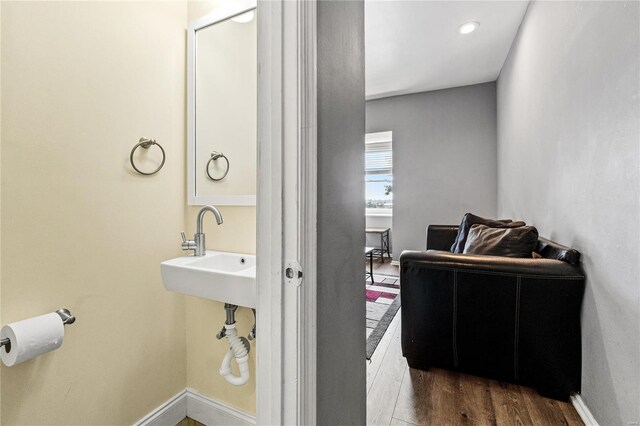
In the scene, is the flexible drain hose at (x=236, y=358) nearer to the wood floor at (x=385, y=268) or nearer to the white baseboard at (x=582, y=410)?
the white baseboard at (x=582, y=410)

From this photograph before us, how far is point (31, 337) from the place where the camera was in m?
0.86

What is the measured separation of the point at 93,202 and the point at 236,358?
0.80 metres

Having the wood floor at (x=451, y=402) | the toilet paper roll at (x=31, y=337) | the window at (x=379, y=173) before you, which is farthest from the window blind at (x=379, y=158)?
the toilet paper roll at (x=31, y=337)

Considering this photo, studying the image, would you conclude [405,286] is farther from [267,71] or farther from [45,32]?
[45,32]

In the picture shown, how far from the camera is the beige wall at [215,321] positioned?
1269 mm

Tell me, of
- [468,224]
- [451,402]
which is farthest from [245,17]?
[468,224]

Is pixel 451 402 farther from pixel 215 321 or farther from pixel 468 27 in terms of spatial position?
pixel 468 27

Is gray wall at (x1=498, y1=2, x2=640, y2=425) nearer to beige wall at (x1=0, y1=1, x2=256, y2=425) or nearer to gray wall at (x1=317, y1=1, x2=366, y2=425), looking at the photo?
gray wall at (x1=317, y1=1, x2=366, y2=425)

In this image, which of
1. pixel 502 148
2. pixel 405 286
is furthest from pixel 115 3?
pixel 502 148

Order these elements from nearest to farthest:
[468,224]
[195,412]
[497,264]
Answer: [195,412] < [497,264] < [468,224]

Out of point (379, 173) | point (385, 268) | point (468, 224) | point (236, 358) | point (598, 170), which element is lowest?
point (385, 268)

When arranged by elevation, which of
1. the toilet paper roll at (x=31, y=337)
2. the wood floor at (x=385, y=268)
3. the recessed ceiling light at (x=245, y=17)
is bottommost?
the wood floor at (x=385, y=268)

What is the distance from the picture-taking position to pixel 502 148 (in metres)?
3.46

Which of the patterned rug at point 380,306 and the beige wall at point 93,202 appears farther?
the patterned rug at point 380,306
